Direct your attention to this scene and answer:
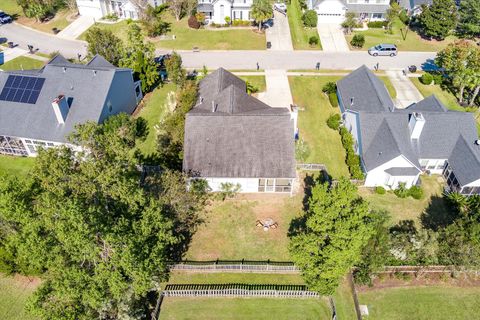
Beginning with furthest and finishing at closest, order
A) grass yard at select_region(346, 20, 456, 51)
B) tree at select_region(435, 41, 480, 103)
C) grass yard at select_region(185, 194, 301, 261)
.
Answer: grass yard at select_region(346, 20, 456, 51) < tree at select_region(435, 41, 480, 103) < grass yard at select_region(185, 194, 301, 261)

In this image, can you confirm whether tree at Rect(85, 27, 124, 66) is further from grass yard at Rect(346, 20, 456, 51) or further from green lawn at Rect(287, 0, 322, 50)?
grass yard at Rect(346, 20, 456, 51)

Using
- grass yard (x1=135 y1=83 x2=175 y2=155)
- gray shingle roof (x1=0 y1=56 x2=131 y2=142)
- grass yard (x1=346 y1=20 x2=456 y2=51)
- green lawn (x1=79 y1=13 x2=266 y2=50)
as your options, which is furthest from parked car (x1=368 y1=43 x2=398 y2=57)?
gray shingle roof (x1=0 y1=56 x2=131 y2=142)

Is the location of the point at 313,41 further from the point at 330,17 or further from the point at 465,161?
the point at 465,161

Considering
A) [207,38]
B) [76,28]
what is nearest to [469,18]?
[207,38]

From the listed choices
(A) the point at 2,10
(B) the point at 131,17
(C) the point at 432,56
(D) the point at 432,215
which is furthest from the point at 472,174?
(A) the point at 2,10

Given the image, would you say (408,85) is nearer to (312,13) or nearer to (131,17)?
(312,13)
